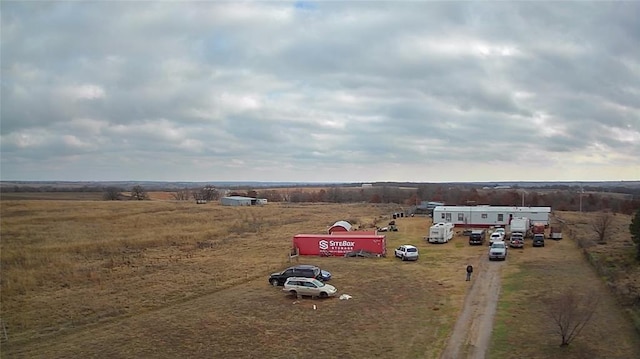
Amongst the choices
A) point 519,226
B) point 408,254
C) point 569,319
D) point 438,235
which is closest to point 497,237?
point 519,226

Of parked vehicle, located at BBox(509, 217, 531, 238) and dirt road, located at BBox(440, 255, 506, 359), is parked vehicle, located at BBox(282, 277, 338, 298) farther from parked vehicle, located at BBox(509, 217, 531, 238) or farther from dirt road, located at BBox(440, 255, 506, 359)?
parked vehicle, located at BBox(509, 217, 531, 238)

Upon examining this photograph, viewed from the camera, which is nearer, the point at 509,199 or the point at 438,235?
the point at 438,235

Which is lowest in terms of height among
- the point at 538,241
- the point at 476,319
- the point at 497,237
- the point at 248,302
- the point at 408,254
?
the point at 248,302

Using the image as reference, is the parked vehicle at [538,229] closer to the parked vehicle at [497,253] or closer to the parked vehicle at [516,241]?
the parked vehicle at [516,241]

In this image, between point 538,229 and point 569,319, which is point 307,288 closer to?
point 569,319

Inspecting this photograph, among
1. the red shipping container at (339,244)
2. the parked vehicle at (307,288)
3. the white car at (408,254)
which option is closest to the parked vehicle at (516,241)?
the white car at (408,254)

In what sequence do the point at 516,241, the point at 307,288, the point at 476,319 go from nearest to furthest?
1. the point at 476,319
2. the point at 307,288
3. the point at 516,241
